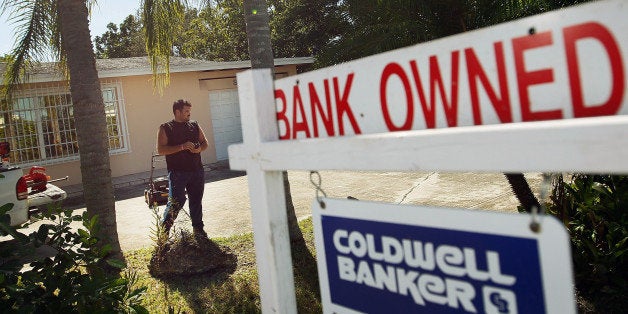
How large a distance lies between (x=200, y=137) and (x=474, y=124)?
5243 mm

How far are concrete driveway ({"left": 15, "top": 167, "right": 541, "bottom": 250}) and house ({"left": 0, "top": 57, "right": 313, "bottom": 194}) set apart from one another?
230 cm

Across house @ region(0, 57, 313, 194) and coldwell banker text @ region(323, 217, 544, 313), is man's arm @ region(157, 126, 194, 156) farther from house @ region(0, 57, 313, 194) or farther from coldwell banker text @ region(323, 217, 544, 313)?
house @ region(0, 57, 313, 194)

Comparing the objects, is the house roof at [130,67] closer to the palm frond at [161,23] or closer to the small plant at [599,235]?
the palm frond at [161,23]

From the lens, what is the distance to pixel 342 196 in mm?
8438

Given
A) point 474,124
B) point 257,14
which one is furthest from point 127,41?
point 474,124

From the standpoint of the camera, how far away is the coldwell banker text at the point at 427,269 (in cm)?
103

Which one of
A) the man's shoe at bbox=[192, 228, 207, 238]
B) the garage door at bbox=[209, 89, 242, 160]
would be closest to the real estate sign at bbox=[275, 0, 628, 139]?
the man's shoe at bbox=[192, 228, 207, 238]

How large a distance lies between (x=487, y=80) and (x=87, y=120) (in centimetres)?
446

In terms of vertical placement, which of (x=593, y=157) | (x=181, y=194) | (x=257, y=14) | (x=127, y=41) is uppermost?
(x=127, y=41)

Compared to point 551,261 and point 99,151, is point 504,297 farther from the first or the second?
point 99,151

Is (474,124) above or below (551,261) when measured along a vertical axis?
above

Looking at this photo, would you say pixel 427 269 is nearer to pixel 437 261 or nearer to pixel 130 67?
pixel 437 261

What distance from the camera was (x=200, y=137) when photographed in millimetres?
6051

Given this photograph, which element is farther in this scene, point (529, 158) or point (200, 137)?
point (200, 137)
